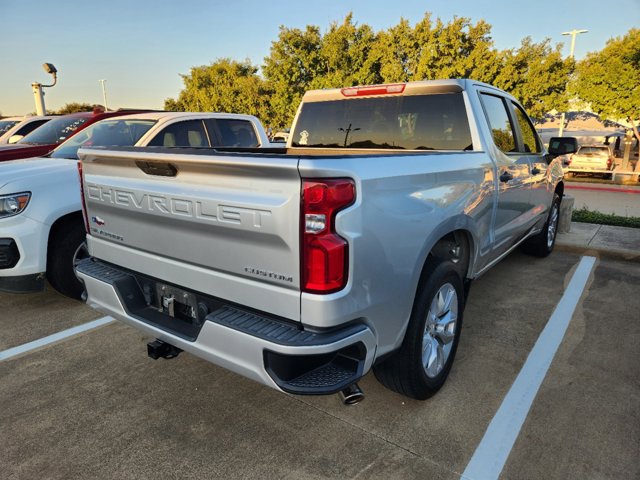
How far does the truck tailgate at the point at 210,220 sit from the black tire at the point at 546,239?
4584mm

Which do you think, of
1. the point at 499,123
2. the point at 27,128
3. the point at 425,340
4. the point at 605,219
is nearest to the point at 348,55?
the point at 27,128

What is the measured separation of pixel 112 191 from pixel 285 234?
54.4 inches

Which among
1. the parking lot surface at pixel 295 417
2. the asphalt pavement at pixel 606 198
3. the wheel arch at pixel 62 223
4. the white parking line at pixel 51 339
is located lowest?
the asphalt pavement at pixel 606 198

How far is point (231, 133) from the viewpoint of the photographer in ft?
22.0

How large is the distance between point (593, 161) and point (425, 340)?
20.8 meters

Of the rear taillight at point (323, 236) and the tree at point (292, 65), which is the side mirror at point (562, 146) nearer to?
the rear taillight at point (323, 236)

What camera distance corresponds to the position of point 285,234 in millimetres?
1907

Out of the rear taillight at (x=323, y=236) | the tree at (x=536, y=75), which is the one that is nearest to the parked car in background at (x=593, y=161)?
the tree at (x=536, y=75)

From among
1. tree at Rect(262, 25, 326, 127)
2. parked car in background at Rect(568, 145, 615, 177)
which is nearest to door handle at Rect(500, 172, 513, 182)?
parked car in background at Rect(568, 145, 615, 177)

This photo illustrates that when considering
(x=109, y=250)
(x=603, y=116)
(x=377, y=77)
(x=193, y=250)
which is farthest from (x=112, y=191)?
(x=377, y=77)

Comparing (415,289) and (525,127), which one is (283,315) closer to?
(415,289)

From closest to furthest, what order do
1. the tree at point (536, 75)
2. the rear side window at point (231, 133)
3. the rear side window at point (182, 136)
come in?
the rear side window at point (182, 136), the rear side window at point (231, 133), the tree at point (536, 75)

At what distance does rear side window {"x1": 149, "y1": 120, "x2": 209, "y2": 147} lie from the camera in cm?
592

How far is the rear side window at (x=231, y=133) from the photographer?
6430mm
